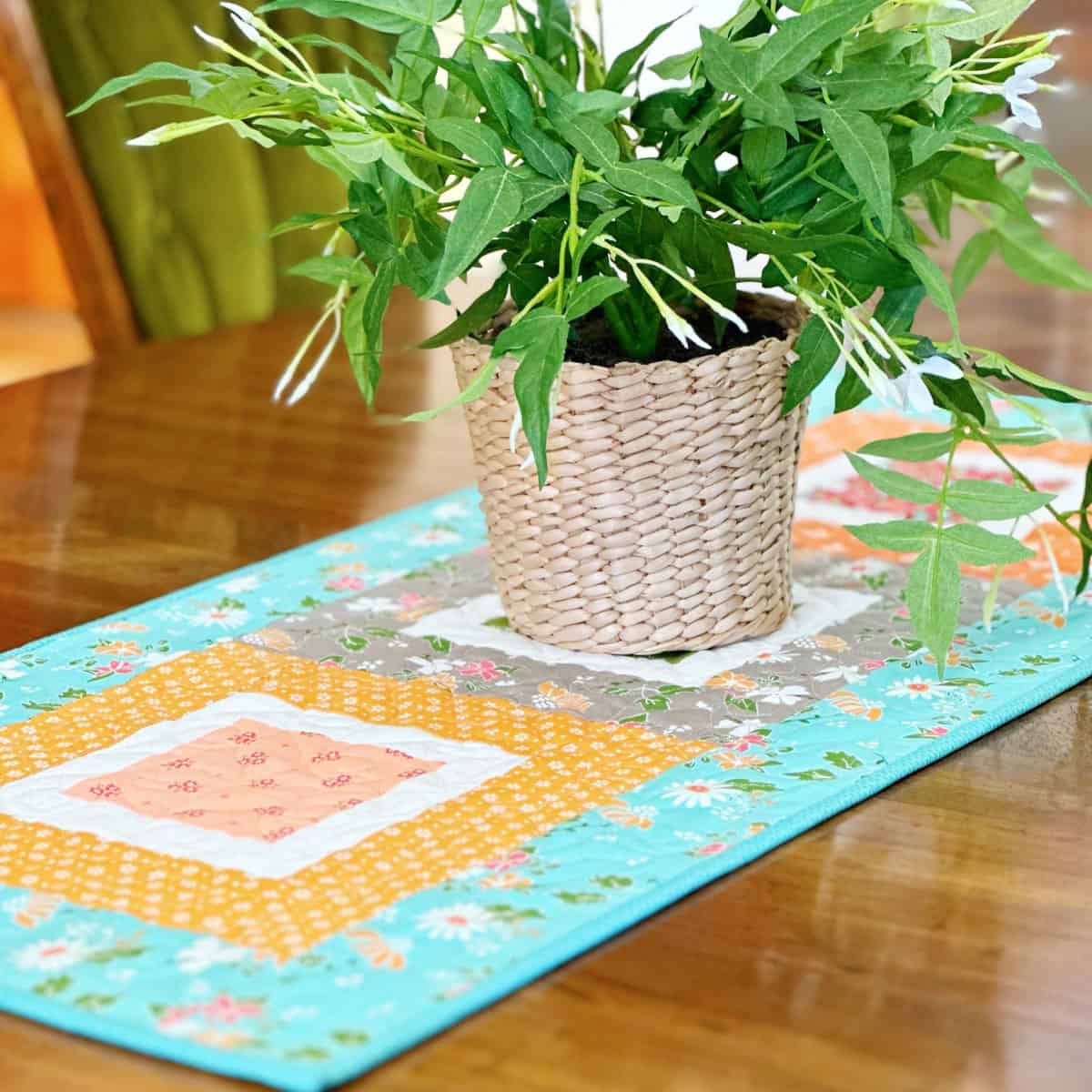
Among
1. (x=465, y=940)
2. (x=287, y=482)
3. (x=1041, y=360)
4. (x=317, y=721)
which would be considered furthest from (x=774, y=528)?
(x=1041, y=360)

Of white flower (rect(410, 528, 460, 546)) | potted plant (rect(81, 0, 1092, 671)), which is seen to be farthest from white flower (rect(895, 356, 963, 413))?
white flower (rect(410, 528, 460, 546))

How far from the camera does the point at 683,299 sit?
125cm

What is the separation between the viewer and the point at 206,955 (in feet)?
2.72

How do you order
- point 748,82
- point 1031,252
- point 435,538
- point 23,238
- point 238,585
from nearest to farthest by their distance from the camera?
1. point 748,82
2. point 1031,252
3. point 238,585
4. point 435,538
5. point 23,238

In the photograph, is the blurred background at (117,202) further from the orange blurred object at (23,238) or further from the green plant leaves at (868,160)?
the green plant leaves at (868,160)

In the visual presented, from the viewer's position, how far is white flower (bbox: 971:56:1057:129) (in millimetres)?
1103

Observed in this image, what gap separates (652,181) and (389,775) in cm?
38

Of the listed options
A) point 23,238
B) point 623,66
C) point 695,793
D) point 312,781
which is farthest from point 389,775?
point 23,238

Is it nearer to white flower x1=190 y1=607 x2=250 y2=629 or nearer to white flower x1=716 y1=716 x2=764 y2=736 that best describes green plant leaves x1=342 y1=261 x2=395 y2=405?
white flower x1=190 y1=607 x2=250 y2=629

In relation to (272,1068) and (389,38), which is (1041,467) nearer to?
(272,1068)

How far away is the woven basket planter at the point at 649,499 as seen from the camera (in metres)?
1.17

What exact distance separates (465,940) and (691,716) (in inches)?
13.0

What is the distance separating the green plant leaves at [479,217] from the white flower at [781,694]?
343 millimetres

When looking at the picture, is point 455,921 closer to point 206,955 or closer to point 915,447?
point 206,955
